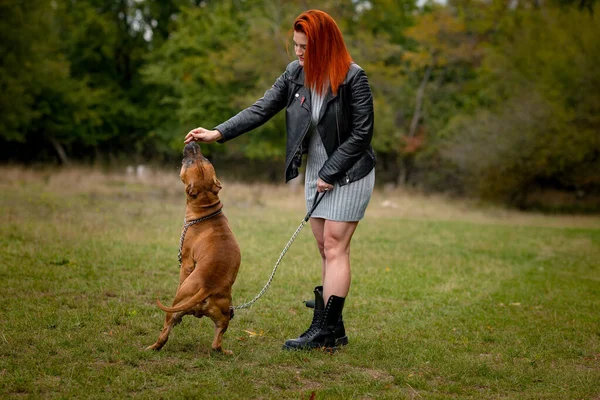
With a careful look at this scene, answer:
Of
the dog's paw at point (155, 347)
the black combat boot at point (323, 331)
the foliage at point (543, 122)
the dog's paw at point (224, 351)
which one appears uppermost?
the foliage at point (543, 122)

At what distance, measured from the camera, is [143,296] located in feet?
20.2

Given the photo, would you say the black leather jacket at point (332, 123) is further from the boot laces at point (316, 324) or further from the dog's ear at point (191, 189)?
the boot laces at point (316, 324)

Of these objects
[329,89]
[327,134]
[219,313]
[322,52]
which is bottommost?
[219,313]

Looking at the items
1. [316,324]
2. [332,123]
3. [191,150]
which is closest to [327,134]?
[332,123]

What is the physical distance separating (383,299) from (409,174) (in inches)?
1028

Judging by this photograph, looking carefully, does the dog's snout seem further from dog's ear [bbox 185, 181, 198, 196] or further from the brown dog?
dog's ear [bbox 185, 181, 198, 196]

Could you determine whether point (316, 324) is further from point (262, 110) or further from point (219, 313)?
point (262, 110)

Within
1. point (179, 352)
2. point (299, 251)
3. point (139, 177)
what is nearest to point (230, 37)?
point (139, 177)

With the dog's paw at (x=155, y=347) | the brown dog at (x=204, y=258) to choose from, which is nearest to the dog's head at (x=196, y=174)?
the brown dog at (x=204, y=258)

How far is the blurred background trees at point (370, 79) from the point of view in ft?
73.9

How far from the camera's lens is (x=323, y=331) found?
15.3 feet

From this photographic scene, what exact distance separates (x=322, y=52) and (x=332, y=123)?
0.50 meters

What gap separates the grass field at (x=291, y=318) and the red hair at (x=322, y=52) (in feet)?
6.28

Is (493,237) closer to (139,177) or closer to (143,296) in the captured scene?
(143,296)
